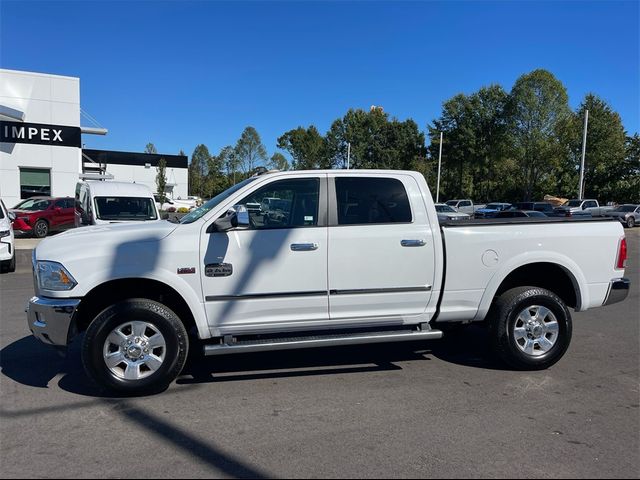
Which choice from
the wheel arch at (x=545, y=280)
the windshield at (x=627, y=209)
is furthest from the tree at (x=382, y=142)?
the wheel arch at (x=545, y=280)

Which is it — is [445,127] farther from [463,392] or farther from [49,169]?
[463,392]

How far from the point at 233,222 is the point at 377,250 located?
1.34m

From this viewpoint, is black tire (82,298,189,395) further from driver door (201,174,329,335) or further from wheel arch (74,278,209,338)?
driver door (201,174,329,335)

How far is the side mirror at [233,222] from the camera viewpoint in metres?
4.36

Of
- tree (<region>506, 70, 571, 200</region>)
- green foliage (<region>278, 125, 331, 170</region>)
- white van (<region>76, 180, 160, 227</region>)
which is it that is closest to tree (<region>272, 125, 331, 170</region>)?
green foliage (<region>278, 125, 331, 170</region>)

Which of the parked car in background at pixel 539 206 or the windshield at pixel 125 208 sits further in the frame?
the parked car in background at pixel 539 206

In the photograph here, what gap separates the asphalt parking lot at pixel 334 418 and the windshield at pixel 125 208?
6323mm

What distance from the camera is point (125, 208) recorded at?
39.1 ft

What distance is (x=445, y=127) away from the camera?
4925cm

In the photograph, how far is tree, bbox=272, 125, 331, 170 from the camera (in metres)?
61.2

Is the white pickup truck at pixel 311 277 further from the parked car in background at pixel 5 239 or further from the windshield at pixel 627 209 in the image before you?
the windshield at pixel 627 209

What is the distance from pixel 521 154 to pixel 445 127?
303 inches

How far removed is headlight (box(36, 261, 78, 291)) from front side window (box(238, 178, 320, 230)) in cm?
157

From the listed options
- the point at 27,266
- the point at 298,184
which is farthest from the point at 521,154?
the point at 298,184
